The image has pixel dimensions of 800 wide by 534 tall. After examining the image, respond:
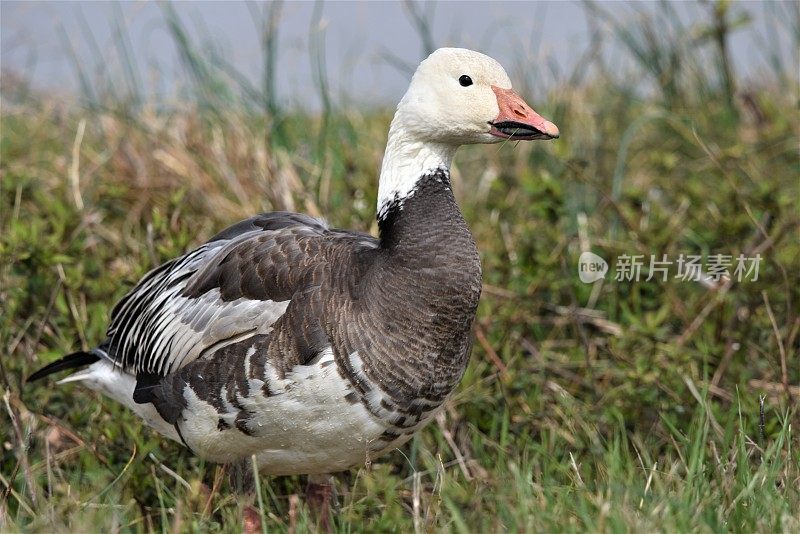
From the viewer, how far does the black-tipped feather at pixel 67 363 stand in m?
4.34

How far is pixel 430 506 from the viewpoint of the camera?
3.17 meters

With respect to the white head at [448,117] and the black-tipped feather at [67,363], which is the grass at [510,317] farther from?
the white head at [448,117]

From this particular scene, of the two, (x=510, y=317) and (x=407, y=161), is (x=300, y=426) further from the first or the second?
(x=510, y=317)

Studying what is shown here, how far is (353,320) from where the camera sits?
351 centimetres

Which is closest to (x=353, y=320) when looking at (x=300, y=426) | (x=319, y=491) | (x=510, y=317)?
(x=300, y=426)

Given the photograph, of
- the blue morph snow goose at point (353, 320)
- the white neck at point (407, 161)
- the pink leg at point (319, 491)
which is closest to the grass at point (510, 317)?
the pink leg at point (319, 491)

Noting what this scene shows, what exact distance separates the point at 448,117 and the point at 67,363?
188 centimetres

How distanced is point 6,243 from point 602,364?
8.87ft

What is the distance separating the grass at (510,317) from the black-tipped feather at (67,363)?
0.16 m

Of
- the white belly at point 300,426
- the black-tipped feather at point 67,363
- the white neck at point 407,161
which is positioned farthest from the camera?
the black-tipped feather at point 67,363

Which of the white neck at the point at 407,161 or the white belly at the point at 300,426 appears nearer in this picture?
the white belly at the point at 300,426

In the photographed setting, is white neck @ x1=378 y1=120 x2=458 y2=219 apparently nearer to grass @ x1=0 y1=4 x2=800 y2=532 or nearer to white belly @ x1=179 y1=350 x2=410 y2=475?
white belly @ x1=179 y1=350 x2=410 y2=475

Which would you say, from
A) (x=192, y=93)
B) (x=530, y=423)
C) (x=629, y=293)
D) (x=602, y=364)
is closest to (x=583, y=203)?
(x=629, y=293)

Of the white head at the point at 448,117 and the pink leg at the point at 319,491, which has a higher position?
the white head at the point at 448,117
